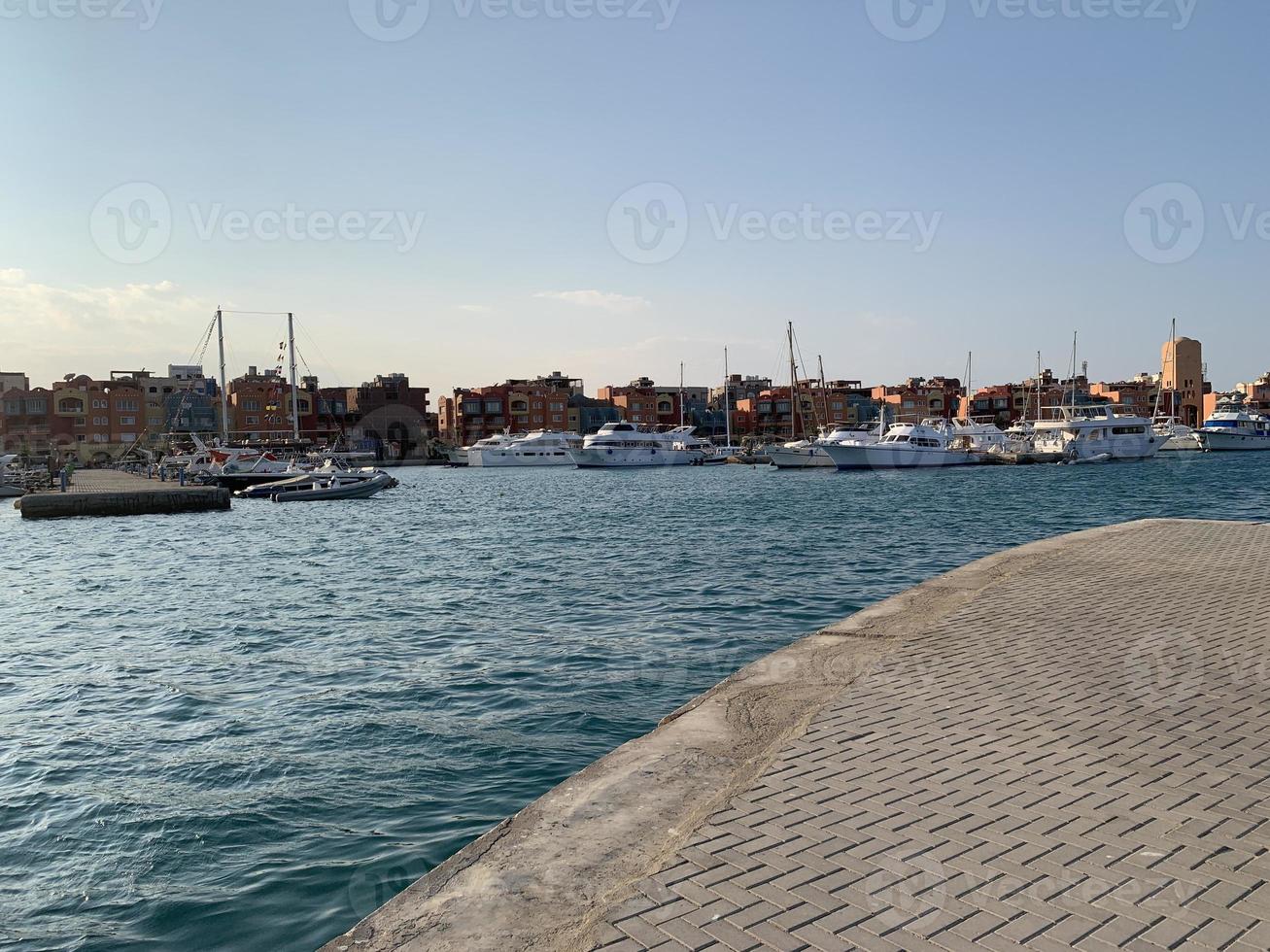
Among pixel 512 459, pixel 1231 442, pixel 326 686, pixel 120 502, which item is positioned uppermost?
pixel 512 459

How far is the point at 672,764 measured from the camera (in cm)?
577

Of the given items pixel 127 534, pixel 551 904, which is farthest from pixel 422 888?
pixel 127 534

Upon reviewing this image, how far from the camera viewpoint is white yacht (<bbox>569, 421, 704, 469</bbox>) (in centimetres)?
9319

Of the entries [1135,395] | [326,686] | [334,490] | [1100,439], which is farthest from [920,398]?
[326,686]

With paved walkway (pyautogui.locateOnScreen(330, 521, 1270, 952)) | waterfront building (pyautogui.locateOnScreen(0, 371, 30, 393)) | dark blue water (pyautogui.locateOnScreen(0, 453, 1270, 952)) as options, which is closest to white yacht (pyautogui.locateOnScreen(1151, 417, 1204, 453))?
dark blue water (pyautogui.locateOnScreen(0, 453, 1270, 952))

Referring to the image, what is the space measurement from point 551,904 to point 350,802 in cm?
369

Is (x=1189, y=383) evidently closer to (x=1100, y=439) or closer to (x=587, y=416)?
(x=1100, y=439)

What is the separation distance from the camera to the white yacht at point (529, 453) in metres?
100

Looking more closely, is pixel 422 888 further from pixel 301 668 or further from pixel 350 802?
pixel 301 668

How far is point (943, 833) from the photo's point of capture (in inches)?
174

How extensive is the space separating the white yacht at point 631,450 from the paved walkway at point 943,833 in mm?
85444

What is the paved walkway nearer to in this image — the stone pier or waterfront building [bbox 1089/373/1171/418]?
the stone pier

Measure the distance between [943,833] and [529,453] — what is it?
322 ft

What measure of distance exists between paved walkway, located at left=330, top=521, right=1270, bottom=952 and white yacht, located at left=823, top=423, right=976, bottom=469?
2530 inches
